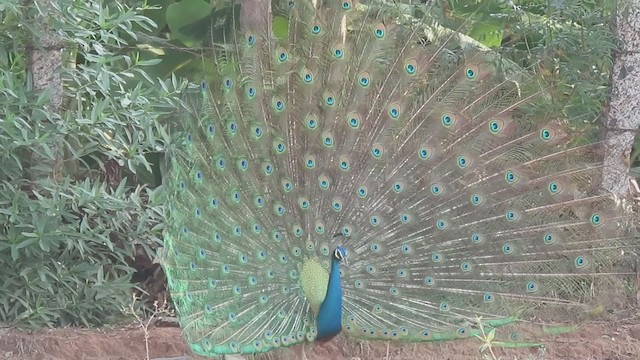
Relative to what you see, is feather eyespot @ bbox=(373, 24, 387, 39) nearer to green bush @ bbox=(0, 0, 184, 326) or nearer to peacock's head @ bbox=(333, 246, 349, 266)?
peacock's head @ bbox=(333, 246, 349, 266)

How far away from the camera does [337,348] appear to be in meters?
4.66

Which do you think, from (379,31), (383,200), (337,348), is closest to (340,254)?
(383,200)

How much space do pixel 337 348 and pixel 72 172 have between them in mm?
1932

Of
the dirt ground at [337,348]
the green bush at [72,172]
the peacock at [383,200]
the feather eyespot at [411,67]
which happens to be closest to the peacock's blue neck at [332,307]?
the peacock at [383,200]

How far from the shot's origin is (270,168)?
4.17 metres

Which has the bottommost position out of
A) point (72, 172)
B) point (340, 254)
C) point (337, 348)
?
point (337, 348)

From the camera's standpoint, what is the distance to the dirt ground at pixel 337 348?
4.58m

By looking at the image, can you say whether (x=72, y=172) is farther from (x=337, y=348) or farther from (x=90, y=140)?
(x=337, y=348)

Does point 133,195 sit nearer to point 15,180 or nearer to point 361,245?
point 15,180

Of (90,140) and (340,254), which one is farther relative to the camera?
(90,140)

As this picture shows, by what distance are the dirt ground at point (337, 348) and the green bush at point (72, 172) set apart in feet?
0.74

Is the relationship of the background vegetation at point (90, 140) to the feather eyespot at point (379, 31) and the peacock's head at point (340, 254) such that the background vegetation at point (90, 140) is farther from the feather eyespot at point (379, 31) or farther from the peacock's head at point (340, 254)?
the peacock's head at point (340, 254)

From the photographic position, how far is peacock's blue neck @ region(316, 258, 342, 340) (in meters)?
3.99

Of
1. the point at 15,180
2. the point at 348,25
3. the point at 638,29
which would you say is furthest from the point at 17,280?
the point at 638,29
